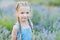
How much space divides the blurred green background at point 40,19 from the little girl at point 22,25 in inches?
→ 37.2

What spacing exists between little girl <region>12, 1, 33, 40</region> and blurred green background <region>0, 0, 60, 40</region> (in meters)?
0.94

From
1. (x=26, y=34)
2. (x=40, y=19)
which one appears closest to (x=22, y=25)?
(x=26, y=34)

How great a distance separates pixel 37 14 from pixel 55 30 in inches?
26.1

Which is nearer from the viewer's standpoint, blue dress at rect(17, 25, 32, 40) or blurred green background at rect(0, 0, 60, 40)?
blue dress at rect(17, 25, 32, 40)

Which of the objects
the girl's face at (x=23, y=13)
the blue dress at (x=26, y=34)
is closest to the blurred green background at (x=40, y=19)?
the blue dress at (x=26, y=34)

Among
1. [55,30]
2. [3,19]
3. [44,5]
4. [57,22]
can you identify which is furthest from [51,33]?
[44,5]

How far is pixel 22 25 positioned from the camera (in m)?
3.86

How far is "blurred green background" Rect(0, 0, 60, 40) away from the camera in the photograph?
194 inches

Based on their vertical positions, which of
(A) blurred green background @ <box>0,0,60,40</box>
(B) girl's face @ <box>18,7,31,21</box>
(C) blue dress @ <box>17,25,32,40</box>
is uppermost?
(B) girl's face @ <box>18,7,31,21</box>

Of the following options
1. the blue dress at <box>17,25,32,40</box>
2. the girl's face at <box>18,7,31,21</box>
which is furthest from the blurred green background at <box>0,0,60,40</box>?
the girl's face at <box>18,7,31,21</box>

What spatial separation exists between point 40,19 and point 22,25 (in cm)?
172

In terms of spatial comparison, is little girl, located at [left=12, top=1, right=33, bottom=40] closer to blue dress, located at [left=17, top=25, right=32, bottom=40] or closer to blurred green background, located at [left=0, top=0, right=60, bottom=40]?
blue dress, located at [left=17, top=25, right=32, bottom=40]

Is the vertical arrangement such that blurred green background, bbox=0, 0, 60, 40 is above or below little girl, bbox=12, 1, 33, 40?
below

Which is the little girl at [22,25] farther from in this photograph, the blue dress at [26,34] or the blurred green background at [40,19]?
the blurred green background at [40,19]
